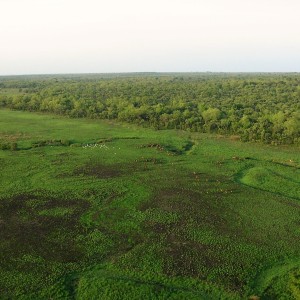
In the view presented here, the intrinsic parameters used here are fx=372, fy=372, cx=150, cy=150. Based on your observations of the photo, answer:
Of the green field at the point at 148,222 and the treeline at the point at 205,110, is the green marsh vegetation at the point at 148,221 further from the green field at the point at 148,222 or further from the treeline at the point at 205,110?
the treeline at the point at 205,110

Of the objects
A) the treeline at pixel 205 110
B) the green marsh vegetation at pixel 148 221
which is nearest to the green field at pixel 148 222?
the green marsh vegetation at pixel 148 221

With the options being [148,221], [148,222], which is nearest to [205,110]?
[148,221]

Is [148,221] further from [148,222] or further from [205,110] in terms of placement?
[205,110]

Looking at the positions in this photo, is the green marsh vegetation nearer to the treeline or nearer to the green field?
the green field

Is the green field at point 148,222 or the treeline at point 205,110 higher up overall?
the treeline at point 205,110

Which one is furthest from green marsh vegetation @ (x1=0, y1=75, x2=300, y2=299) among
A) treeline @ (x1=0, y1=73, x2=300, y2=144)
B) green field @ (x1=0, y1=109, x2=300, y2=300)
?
treeline @ (x1=0, y1=73, x2=300, y2=144)

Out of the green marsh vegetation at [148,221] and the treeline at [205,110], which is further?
the treeline at [205,110]
